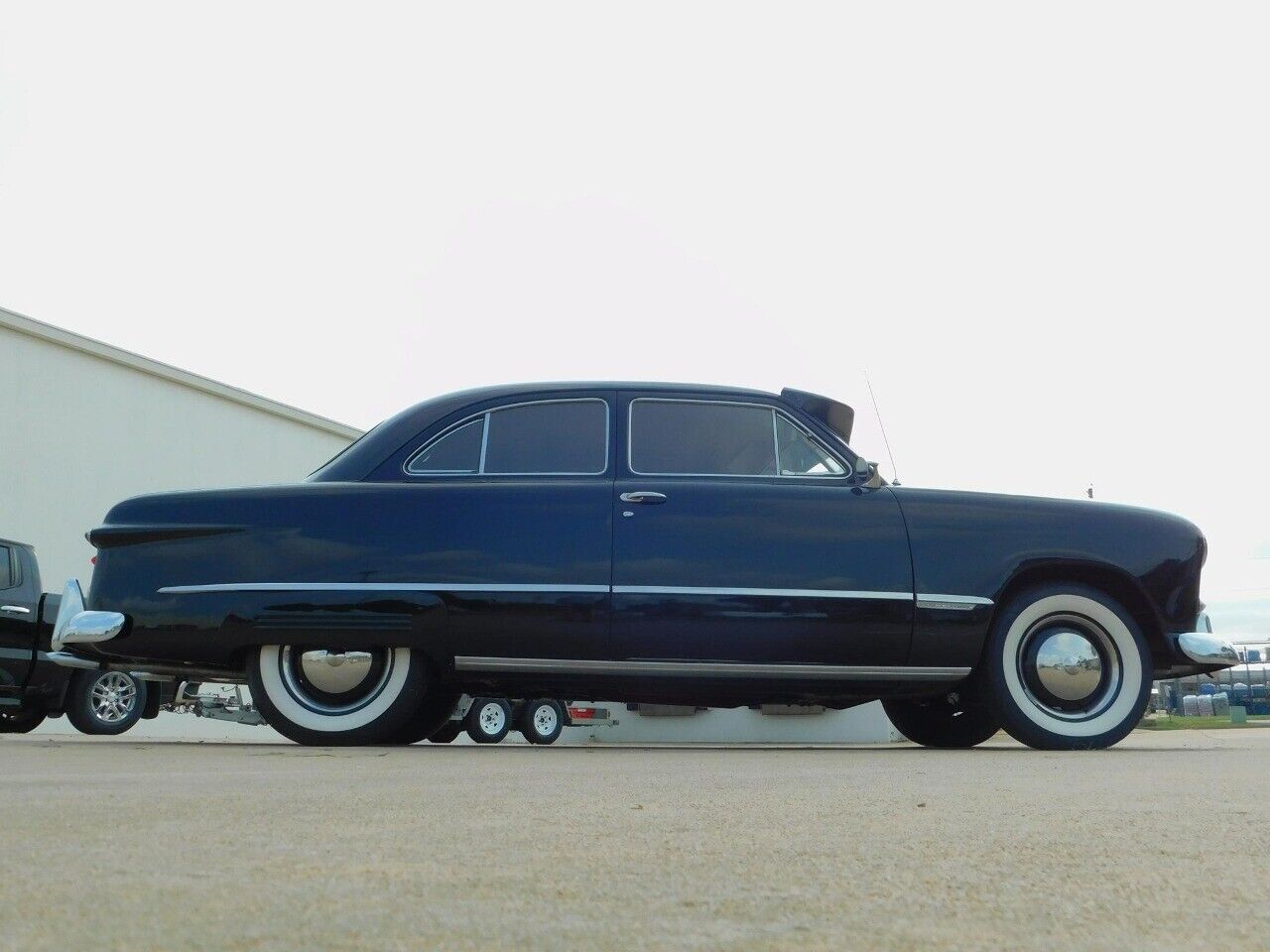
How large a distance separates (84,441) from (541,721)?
7.48m

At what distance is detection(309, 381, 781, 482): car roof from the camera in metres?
5.25

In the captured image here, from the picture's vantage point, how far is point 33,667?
10.3 meters

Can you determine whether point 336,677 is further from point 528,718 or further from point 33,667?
point 528,718

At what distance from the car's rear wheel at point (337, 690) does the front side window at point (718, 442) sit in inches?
48.0

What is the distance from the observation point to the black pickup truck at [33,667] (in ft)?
33.1

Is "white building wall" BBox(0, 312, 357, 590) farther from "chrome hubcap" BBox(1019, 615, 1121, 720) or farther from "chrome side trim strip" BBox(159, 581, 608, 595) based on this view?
"chrome hubcap" BBox(1019, 615, 1121, 720)

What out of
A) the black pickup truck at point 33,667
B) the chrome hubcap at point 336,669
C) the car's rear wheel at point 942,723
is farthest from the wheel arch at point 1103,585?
the black pickup truck at point 33,667

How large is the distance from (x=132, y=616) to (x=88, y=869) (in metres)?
3.71

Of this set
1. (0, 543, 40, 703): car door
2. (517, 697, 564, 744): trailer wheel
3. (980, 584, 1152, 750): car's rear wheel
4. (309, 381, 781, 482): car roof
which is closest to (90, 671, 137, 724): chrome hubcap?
(0, 543, 40, 703): car door

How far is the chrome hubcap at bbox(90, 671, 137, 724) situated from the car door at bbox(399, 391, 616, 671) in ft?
23.2

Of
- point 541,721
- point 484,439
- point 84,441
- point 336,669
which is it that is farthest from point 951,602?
point 84,441

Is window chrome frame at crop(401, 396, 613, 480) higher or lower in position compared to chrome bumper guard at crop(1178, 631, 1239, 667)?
higher

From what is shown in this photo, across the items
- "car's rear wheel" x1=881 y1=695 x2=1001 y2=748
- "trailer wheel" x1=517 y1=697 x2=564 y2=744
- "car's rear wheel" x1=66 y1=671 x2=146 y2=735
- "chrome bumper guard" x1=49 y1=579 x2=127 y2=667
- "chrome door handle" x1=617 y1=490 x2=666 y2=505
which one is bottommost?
"trailer wheel" x1=517 y1=697 x2=564 y2=744

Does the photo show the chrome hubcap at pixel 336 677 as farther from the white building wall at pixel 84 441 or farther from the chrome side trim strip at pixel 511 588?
the white building wall at pixel 84 441
